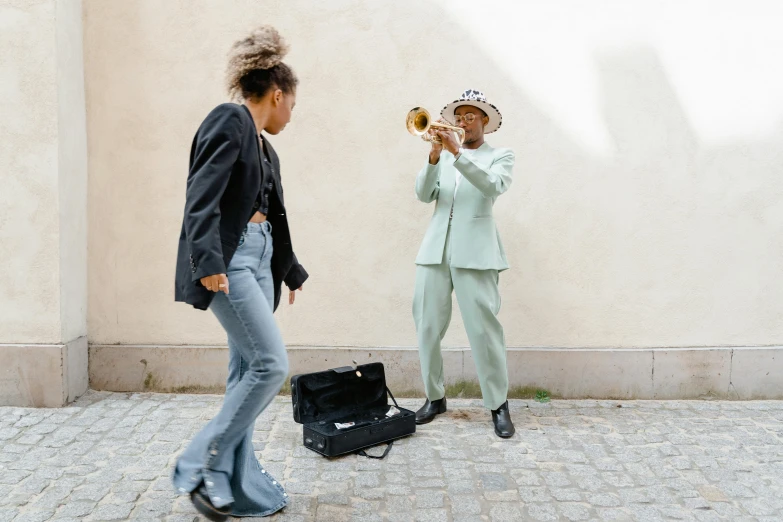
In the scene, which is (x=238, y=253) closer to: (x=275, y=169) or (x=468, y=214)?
(x=275, y=169)

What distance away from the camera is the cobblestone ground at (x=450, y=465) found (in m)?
3.31

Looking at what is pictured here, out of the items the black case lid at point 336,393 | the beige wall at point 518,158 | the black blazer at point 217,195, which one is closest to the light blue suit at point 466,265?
the black case lid at point 336,393

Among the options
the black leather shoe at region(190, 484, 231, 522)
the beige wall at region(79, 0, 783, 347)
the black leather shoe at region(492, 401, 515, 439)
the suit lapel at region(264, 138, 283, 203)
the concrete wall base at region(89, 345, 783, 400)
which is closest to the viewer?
the black leather shoe at region(190, 484, 231, 522)

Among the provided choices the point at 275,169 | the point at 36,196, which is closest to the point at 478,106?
the point at 275,169

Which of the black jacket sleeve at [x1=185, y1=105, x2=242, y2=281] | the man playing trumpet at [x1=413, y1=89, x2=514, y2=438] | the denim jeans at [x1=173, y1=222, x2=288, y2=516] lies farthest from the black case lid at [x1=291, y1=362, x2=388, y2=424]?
the black jacket sleeve at [x1=185, y1=105, x2=242, y2=281]

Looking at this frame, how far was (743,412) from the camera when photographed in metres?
4.99

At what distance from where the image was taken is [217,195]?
106 inches

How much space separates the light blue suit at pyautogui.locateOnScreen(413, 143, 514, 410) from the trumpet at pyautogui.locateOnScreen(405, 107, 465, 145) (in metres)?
0.24

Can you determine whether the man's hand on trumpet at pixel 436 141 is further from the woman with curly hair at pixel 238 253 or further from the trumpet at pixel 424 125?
the woman with curly hair at pixel 238 253

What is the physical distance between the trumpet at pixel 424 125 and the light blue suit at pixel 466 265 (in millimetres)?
244

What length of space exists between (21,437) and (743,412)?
485 centimetres

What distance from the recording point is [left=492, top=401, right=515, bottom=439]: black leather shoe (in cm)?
437

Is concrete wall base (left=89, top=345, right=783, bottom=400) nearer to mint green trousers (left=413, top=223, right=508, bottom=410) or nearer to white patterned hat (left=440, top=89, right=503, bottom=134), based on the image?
mint green trousers (left=413, top=223, right=508, bottom=410)

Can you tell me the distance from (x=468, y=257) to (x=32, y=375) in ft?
10.1
